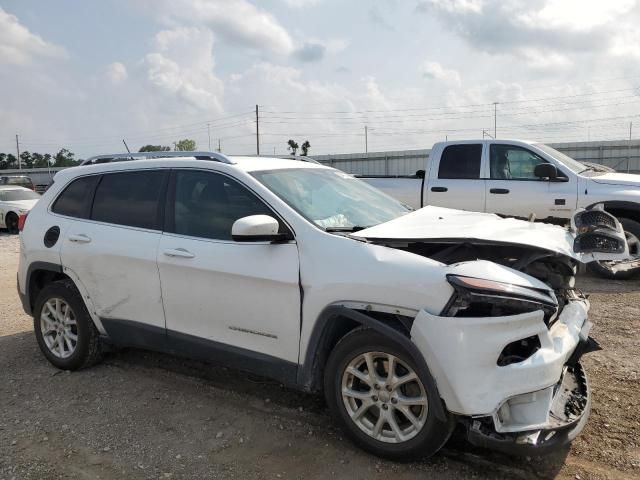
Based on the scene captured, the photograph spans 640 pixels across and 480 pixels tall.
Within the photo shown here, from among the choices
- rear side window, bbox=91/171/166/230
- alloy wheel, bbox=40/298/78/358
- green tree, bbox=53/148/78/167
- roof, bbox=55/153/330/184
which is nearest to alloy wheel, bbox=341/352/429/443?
roof, bbox=55/153/330/184

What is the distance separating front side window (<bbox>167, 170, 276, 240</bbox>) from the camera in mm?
3699

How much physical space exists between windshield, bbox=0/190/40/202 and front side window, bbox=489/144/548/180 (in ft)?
49.8

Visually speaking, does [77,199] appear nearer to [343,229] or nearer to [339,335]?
[343,229]

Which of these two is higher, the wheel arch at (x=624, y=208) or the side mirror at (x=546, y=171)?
the side mirror at (x=546, y=171)

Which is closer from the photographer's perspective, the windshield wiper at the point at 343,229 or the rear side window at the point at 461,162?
the windshield wiper at the point at 343,229

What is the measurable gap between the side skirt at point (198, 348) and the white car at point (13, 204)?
13.9 meters

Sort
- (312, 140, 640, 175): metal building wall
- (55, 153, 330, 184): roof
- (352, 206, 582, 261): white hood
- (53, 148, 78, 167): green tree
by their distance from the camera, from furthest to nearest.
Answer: (53, 148, 78, 167): green tree, (312, 140, 640, 175): metal building wall, (55, 153, 330, 184): roof, (352, 206, 582, 261): white hood

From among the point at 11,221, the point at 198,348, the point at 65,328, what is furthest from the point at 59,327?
the point at 11,221

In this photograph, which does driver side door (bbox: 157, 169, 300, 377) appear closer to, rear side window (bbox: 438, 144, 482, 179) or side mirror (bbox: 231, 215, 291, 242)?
side mirror (bbox: 231, 215, 291, 242)

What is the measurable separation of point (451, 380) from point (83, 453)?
2.29m

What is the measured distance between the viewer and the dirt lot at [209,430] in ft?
10.1

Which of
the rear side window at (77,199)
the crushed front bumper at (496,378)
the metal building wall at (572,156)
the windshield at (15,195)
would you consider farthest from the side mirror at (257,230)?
the windshield at (15,195)

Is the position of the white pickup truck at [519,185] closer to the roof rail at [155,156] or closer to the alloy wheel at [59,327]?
the roof rail at [155,156]

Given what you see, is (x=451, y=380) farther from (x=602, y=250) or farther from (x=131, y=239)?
(x=131, y=239)
